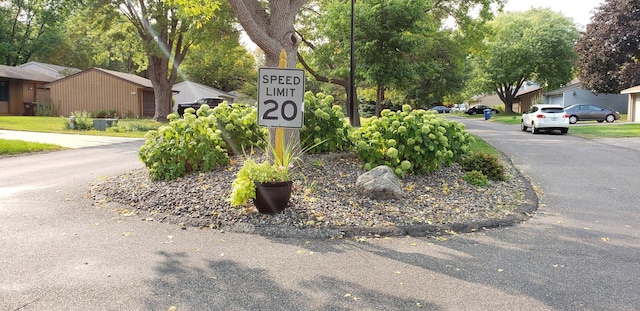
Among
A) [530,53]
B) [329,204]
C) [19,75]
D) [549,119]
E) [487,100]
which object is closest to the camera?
[329,204]

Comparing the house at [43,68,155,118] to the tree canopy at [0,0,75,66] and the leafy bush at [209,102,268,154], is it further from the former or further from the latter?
the leafy bush at [209,102,268,154]

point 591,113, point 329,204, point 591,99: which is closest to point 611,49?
point 591,113

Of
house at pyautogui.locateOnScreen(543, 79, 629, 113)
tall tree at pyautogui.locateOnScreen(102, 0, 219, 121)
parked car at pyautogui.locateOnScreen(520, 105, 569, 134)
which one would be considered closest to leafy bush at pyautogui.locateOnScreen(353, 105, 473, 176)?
parked car at pyautogui.locateOnScreen(520, 105, 569, 134)

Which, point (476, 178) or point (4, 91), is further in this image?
point (4, 91)

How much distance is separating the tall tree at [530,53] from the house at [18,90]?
41896 millimetres

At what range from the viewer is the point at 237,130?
841 centimetres

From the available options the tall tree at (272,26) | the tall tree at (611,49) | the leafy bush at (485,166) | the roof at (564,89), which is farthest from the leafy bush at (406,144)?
the roof at (564,89)

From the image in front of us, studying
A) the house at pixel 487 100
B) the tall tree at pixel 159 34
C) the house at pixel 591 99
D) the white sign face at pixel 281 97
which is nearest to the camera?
the white sign face at pixel 281 97

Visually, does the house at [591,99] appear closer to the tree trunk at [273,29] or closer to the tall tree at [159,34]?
the tall tree at [159,34]

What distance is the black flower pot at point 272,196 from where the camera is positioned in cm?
571

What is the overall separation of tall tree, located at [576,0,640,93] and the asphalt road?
34990 mm

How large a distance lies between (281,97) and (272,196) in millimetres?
1274

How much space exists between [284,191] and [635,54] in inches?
1585

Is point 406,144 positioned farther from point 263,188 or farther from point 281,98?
point 263,188
